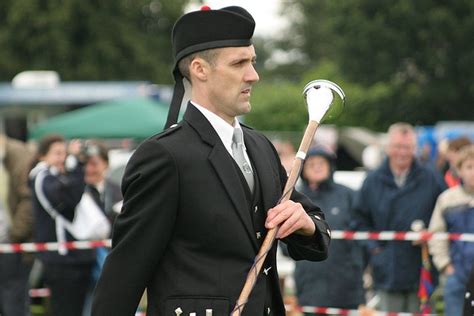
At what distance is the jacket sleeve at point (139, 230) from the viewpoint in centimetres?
374

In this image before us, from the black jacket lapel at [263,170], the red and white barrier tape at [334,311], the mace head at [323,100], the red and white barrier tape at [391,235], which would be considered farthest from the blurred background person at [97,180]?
the mace head at [323,100]

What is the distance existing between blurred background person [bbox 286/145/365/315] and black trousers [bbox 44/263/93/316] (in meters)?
1.73

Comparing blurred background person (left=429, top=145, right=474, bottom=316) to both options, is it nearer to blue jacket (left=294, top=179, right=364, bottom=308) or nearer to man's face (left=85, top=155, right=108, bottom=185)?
blue jacket (left=294, top=179, right=364, bottom=308)

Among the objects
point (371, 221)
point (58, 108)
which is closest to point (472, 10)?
point (58, 108)

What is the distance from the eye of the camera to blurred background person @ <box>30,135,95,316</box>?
29.2ft

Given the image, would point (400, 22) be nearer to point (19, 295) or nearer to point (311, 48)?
point (19, 295)

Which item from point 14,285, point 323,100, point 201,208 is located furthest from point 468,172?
point 201,208

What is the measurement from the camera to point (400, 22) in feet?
139

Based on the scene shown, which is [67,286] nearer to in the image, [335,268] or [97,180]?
[97,180]

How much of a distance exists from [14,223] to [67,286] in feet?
3.64

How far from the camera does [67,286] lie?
29.4 feet

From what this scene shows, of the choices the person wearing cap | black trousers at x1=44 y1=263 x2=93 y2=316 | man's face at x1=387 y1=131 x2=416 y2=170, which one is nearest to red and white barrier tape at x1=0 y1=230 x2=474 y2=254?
black trousers at x1=44 y1=263 x2=93 y2=316

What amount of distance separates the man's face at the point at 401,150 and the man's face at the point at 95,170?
2509 millimetres

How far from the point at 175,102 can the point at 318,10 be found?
78.6 metres
